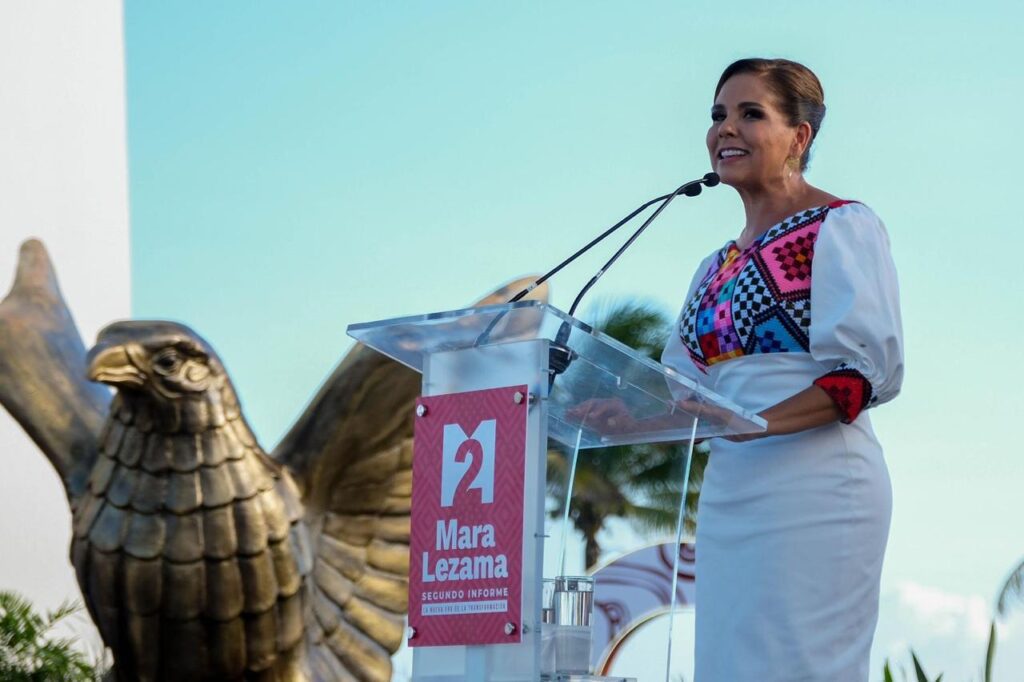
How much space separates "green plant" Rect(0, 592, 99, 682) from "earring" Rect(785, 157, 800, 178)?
5.15 m

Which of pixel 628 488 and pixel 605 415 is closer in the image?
pixel 605 415

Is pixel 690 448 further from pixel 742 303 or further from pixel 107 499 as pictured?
pixel 107 499

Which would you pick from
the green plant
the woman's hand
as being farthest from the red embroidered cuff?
the green plant

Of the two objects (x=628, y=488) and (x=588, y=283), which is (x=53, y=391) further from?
(x=628, y=488)

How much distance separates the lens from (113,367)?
4.59 meters

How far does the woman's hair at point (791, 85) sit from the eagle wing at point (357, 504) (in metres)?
2.77

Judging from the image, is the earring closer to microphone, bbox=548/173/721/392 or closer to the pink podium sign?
microphone, bbox=548/173/721/392

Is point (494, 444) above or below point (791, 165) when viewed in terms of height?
below

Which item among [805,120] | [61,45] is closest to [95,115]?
[61,45]

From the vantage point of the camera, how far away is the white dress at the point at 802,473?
95.3 inches

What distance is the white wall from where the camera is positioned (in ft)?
27.2

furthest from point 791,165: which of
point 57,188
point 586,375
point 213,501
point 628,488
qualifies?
point 628,488

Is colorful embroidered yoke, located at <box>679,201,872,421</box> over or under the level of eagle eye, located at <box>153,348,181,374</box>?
under

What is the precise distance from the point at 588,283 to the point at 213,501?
2833mm
